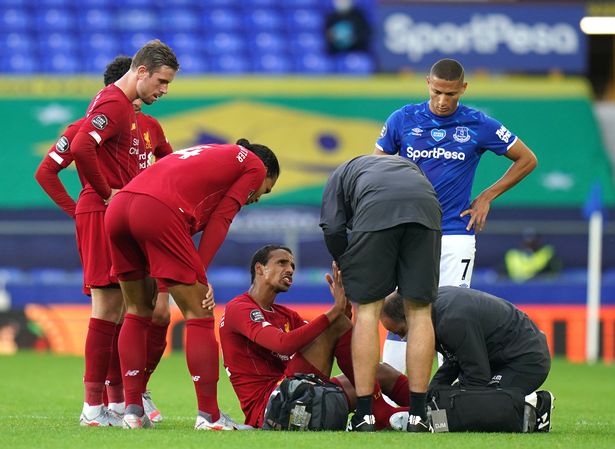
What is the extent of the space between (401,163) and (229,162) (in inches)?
35.8

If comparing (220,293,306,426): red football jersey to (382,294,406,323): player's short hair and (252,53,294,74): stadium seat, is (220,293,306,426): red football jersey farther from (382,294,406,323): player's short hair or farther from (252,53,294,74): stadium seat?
(252,53,294,74): stadium seat

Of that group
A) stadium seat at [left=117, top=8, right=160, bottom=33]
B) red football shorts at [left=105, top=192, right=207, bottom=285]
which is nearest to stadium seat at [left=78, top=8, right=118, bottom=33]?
stadium seat at [left=117, top=8, right=160, bottom=33]

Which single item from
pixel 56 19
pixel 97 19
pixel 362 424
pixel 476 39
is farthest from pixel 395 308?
pixel 56 19

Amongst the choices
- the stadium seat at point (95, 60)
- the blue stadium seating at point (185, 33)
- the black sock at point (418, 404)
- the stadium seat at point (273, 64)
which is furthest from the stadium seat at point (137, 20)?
the black sock at point (418, 404)

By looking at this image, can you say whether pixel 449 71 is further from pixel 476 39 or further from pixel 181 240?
pixel 476 39

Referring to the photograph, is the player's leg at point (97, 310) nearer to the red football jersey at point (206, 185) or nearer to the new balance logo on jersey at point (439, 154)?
the red football jersey at point (206, 185)

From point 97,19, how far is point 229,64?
252 cm

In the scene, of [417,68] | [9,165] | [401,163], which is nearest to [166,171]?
[401,163]

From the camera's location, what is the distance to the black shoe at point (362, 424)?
6004 millimetres

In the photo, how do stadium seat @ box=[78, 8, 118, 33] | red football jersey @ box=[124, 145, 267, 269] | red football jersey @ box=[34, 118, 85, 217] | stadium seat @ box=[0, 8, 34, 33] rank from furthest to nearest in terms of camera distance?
stadium seat @ box=[78, 8, 118, 33] → stadium seat @ box=[0, 8, 34, 33] → red football jersey @ box=[34, 118, 85, 217] → red football jersey @ box=[124, 145, 267, 269]

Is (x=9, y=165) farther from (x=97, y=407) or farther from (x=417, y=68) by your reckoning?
(x=97, y=407)

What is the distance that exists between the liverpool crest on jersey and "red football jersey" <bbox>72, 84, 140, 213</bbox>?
1935 mm

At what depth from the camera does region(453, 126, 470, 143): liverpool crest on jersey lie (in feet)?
23.9

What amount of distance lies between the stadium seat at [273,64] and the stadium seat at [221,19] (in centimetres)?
91
